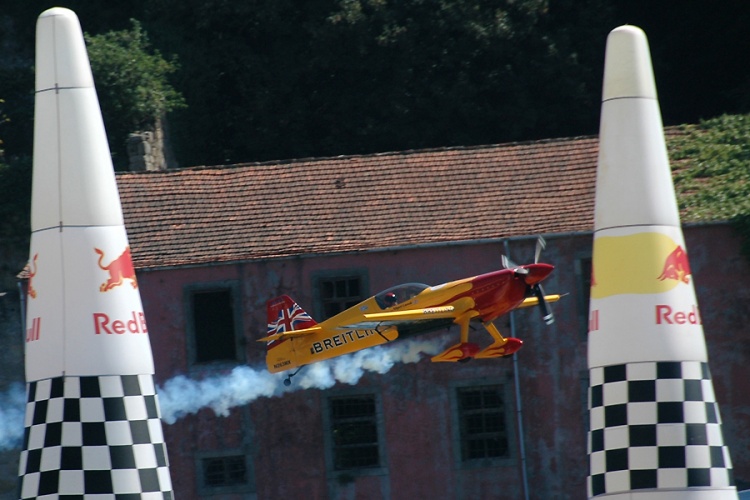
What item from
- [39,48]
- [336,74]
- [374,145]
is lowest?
[39,48]

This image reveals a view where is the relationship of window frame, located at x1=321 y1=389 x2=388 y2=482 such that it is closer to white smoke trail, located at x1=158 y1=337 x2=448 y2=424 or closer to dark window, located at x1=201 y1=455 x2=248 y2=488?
white smoke trail, located at x1=158 y1=337 x2=448 y2=424

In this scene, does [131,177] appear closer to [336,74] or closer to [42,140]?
[336,74]

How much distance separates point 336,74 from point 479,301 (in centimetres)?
1764

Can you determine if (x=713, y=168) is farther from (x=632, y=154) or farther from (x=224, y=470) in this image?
(x=632, y=154)

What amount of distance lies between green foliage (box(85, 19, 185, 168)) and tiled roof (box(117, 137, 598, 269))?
670 centimetres

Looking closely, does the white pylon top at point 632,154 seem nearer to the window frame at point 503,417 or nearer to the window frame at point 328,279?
the window frame at point 328,279

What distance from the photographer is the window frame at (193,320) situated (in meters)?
26.1

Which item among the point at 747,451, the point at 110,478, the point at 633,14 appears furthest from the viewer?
the point at 633,14

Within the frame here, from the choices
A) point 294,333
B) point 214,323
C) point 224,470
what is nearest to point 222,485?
point 224,470

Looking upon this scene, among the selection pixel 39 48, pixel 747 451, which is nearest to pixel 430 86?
pixel 747 451

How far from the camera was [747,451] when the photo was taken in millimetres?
25672

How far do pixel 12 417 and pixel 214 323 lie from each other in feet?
14.7

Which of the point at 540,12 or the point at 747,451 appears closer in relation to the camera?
the point at 747,451

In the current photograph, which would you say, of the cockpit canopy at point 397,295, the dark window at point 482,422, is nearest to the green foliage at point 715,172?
the dark window at point 482,422
